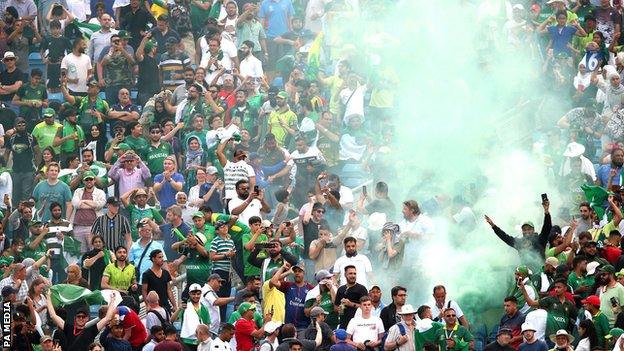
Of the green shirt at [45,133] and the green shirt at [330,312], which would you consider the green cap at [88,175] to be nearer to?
the green shirt at [45,133]

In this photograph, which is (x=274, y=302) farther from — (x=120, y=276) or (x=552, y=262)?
(x=552, y=262)

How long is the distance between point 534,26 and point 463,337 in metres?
11.2

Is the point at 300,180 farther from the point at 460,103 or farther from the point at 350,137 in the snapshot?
the point at 460,103

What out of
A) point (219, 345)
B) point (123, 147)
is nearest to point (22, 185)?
point (123, 147)

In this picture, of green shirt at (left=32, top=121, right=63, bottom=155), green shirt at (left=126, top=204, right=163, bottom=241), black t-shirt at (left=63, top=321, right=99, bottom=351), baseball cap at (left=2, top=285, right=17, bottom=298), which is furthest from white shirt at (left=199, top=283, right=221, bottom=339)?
green shirt at (left=32, top=121, right=63, bottom=155)

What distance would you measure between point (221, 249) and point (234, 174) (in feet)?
7.57

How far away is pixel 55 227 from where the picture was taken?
94.4 feet

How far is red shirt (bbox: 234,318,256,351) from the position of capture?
1014 inches

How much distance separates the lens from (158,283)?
88.3ft

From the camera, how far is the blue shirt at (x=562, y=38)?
34.4 metres

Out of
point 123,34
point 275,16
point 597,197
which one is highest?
point 123,34

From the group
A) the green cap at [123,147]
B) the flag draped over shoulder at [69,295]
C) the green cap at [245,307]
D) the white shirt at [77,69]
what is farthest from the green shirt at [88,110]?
the green cap at [245,307]

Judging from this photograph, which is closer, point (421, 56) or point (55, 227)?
point (55, 227)

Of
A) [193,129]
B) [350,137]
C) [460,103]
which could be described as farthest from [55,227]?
[460,103]
